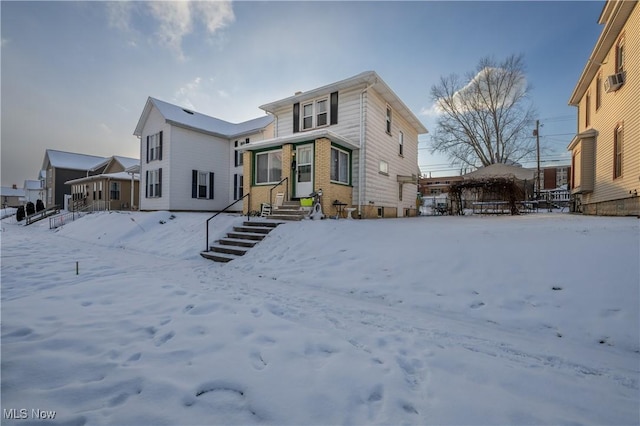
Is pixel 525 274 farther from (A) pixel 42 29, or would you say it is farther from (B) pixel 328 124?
(A) pixel 42 29

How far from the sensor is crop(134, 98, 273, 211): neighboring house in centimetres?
1762

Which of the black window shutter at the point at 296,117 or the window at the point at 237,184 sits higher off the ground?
the black window shutter at the point at 296,117

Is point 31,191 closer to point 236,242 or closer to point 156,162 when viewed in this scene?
point 156,162

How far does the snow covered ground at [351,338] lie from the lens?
75.4 inches

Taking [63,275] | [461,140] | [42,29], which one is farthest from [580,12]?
[42,29]

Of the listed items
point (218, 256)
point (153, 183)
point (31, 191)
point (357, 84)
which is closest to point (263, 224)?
point (218, 256)

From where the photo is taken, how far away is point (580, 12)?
11.6m

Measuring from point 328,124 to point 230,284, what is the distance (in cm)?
1029

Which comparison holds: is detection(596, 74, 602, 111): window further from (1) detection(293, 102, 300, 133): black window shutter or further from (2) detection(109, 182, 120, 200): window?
(2) detection(109, 182, 120, 200): window

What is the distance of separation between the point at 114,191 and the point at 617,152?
113 feet

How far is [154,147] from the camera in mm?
18531

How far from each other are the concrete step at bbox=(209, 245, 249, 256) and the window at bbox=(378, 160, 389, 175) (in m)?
8.83

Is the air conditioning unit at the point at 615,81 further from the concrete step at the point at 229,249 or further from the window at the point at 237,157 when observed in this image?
the window at the point at 237,157

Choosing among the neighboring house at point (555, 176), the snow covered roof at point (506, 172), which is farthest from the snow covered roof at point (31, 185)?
the neighboring house at point (555, 176)
